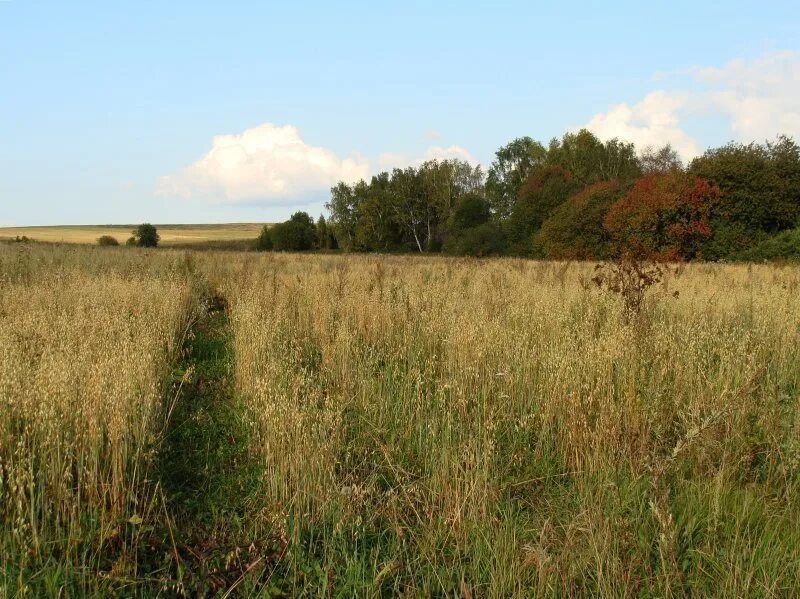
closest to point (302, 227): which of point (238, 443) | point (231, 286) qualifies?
point (231, 286)

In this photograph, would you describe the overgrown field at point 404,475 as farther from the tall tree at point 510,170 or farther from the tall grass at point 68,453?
the tall tree at point 510,170

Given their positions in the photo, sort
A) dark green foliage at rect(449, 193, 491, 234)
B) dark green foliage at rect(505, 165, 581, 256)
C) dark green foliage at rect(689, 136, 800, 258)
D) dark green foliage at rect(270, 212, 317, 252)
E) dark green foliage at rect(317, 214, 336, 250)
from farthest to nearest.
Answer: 1. dark green foliage at rect(317, 214, 336, 250)
2. dark green foliage at rect(270, 212, 317, 252)
3. dark green foliage at rect(449, 193, 491, 234)
4. dark green foliage at rect(505, 165, 581, 256)
5. dark green foliage at rect(689, 136, 800, 258)

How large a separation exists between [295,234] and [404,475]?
219 feet

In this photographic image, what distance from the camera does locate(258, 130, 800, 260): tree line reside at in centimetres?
2758

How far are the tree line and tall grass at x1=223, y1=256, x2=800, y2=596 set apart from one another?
Answer: 332 cm

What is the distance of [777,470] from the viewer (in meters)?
3.27

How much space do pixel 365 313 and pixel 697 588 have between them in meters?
4.98

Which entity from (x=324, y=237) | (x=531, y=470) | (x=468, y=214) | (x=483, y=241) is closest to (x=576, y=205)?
(x=483, y=241)

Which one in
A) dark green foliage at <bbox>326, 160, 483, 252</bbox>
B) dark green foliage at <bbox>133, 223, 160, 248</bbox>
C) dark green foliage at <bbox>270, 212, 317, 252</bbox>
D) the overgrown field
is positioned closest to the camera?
the overgrown field

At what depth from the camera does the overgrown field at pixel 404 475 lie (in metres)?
2.46

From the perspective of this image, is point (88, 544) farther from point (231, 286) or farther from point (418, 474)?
point (231, 286)

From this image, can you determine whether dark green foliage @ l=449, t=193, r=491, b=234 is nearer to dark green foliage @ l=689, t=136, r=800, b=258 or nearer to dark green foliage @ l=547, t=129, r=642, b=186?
dark green foliage @ l=547, t=129, r=642, b=186

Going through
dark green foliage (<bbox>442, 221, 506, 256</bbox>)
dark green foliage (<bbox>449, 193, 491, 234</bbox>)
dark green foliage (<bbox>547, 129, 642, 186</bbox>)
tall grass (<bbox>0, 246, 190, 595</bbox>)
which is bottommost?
tall grass (<bbox>0, 246, 190, 595</bbox>)

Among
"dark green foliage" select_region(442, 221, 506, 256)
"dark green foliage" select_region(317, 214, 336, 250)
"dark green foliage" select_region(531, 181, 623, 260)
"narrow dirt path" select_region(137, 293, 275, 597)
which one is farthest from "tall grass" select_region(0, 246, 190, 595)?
"dark green foliage" select_region(317, 214, 336, 250)
